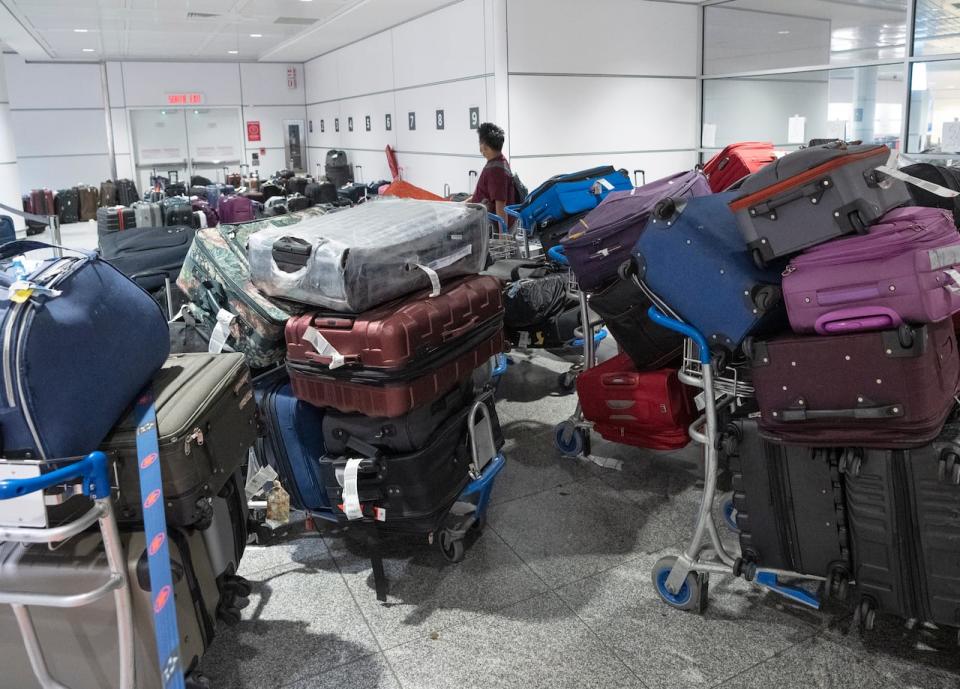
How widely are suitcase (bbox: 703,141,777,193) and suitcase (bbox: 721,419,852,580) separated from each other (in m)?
2.32

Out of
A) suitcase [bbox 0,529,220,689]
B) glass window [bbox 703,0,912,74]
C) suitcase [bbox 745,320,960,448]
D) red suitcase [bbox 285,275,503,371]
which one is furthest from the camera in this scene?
glass window [bbox 703,0,912,74]

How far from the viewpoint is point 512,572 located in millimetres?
2854

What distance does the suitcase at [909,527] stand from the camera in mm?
1967

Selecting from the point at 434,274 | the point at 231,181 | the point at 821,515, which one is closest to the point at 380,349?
the point at 434,274

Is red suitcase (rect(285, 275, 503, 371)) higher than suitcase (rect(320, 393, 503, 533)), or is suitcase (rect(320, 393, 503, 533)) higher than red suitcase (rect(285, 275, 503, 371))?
red suitcase (rect(285, 275, 503, 371))

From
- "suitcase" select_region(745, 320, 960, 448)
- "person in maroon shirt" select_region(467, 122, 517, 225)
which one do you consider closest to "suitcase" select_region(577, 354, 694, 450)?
"suitcase" select_region(745, 320, 960, 448)

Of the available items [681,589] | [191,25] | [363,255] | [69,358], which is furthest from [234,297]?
[191,25]

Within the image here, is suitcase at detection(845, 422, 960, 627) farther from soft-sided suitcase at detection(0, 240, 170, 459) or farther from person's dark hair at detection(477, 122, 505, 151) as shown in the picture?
person's dark hair at detection(477, 122, 505, 151)

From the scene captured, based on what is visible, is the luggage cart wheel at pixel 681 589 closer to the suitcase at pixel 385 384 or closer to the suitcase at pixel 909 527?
the suitcase at pixel 909 527

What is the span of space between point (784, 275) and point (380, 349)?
1205 millimetres

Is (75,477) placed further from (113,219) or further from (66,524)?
(113,219)

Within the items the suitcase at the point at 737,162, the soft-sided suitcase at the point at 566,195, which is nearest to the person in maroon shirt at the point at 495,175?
the soft-sided suitcase at the point at 566,195

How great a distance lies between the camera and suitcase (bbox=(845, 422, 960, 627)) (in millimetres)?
1967

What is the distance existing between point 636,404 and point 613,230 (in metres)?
0.77
